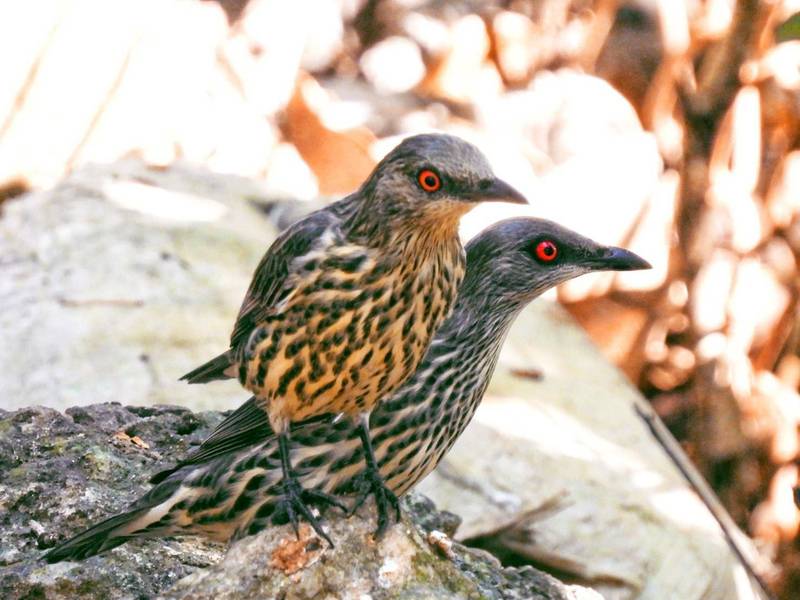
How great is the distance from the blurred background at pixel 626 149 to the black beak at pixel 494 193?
4.98 metres

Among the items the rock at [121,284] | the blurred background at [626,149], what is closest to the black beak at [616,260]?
the rock at [121,284]

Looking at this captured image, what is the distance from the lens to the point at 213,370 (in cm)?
452

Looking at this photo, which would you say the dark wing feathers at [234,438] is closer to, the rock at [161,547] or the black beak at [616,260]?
the rock at [161,547]

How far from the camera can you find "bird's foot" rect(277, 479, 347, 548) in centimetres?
376

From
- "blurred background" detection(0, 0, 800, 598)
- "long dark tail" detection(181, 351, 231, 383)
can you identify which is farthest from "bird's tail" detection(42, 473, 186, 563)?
"blurred background" detection(0, 0, 800, 598)

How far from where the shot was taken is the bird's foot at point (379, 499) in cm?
385

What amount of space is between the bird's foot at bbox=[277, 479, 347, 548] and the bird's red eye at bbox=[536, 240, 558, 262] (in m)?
1.35

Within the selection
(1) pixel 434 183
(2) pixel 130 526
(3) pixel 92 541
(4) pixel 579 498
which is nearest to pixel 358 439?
(2) pixel 130 526

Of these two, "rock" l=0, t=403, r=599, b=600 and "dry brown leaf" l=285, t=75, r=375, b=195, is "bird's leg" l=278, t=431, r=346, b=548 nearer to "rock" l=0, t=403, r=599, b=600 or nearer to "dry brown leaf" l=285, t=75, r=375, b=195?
"rock" l=0, t=403, r=599, b=600

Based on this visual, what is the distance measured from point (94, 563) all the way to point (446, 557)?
3.45ft

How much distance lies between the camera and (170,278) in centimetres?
706

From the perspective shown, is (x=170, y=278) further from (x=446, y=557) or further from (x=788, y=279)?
(x=788, y=279)

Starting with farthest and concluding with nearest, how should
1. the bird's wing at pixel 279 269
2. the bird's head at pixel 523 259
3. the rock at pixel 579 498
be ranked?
the rock at pixel 579 498 → the bird's head at pixel 523 259 → the bird's wing at pixel 279 269

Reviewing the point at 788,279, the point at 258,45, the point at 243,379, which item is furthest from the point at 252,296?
the point at 258,45
